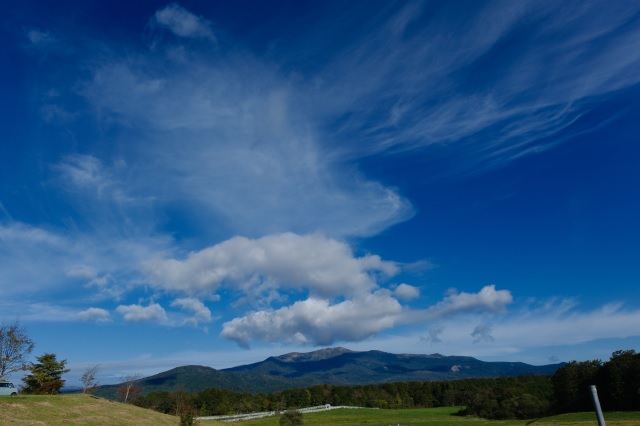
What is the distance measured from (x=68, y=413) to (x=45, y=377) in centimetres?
3013

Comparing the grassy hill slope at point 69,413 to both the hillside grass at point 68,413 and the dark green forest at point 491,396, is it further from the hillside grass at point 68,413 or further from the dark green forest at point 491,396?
the dark green forest at point 491,396

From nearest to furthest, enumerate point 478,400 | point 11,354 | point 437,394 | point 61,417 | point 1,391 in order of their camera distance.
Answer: point 61,417 → point 1,391 → point 11,354 → point 478,400 → point 437,394

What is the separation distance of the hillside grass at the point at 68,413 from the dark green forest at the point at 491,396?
8651mm

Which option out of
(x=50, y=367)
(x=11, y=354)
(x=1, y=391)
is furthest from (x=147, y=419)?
(x=50, y=367)

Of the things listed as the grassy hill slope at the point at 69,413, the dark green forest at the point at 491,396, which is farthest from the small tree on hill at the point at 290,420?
the grassy hill slope at the point at 69,413

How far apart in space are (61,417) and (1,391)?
1149cm

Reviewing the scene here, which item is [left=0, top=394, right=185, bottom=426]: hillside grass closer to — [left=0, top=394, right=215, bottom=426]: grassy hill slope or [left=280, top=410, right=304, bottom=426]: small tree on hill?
[left=0, top=394, right=215, bottom=426]: grassy hill slope

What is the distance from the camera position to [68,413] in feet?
144

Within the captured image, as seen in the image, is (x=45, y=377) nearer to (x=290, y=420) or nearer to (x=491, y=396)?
(x=290, y=420)

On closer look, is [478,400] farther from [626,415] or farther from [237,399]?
[237,399]

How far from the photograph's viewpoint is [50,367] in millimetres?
69000

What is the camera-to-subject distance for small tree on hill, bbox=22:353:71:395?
66062 millimetres

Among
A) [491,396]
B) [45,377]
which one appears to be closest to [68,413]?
[45,377]

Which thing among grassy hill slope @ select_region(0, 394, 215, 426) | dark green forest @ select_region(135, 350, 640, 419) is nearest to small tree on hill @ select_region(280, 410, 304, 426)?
dark green forest @ select_region(135, 350, 640, 419)
